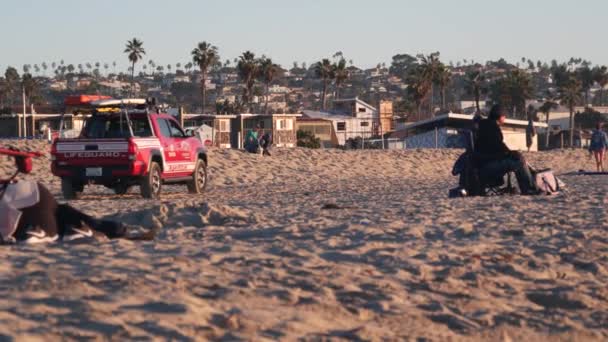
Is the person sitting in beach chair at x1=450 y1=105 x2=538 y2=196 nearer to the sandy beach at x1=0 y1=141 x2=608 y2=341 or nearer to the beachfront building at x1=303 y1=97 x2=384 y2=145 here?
the sandy beach at x1=0 y1=141 x2=608 y2=341

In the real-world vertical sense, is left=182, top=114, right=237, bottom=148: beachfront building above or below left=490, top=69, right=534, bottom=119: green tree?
below

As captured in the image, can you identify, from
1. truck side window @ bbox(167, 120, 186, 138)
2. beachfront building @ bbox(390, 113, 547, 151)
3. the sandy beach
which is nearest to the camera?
the sandy beach

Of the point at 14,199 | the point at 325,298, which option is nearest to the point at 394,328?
the point at 325,298

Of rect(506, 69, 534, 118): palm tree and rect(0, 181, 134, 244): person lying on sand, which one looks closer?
rect(0, 181, 134, 244): person lying on sand

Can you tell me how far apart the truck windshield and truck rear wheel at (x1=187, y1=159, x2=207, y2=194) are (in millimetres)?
1940

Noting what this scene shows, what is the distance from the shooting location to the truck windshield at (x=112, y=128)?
66.2 ft

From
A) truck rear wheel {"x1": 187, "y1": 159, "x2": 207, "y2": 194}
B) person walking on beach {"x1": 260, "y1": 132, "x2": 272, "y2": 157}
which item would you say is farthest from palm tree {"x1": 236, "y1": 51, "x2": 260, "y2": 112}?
truck rear wheel {"x1": 187, "y1": 159, "x2": 207, "y2": 194}

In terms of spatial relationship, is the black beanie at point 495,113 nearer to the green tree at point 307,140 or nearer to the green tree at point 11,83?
the green tree at point 307,140

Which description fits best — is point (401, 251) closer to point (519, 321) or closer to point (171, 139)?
point (519, 321)

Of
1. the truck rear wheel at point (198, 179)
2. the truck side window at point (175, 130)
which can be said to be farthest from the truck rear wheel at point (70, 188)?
the truck rear wheel at point (198, 179)

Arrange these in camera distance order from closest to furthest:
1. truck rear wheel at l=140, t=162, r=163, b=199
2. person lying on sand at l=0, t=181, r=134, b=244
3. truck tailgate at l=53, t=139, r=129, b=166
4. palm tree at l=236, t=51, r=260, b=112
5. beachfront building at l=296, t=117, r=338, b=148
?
person lying on sand at l=0, t=181, r=134, b=244 → truck tailgate at l=53, t=139, r=129, b=166 → truck rear wheel at l=140, t=162, r=163, b=199 → beachfront building at l=296, t=117, r=338, b=148 → palm tree at l=236, t=51, r=260, b=112

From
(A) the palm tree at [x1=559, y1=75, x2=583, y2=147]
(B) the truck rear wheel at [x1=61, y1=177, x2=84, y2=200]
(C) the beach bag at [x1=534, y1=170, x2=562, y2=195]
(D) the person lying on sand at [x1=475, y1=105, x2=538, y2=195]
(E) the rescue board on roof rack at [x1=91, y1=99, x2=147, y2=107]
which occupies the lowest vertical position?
(B) the truck rear wheel at [x1=61, y1=177, x2=84, y2=200]

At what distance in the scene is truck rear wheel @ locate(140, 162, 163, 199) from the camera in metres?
19.6

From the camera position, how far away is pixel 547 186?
1659 centimetres
